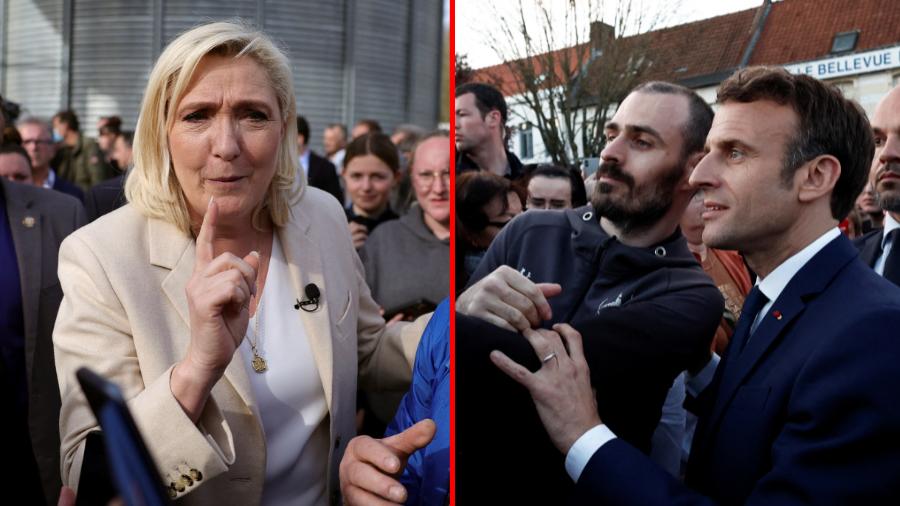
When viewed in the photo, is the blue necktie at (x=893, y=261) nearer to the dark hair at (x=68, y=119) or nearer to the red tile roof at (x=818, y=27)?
the red tile roof at (x=818, y=27)

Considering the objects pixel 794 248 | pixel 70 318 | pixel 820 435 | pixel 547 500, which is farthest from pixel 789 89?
pixel 70 318

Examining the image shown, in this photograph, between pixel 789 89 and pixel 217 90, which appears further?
pixel 217 90

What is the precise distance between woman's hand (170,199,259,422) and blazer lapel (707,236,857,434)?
744 mm

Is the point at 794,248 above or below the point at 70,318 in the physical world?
above

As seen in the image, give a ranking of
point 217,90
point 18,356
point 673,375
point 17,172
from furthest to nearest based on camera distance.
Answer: point 17,172
point 18,356
point 217,90
point 673,375

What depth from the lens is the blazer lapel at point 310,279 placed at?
186 centimetres

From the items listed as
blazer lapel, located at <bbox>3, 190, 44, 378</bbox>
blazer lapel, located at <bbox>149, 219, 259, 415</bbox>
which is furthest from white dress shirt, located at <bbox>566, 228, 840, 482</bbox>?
blazer lapel, located at <bbox>3, 190, 44, 378</bbox>

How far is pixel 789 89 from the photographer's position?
1.23 meters

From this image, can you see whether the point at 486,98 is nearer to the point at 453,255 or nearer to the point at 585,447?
the point at 453,255

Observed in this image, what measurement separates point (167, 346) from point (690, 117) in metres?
1.02

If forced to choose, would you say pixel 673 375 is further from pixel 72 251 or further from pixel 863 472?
pixel 72 251

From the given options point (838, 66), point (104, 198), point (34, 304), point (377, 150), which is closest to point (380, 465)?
point (838, 66)

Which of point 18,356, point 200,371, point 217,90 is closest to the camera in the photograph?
point 200,371

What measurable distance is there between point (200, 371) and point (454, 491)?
21.0 inches
